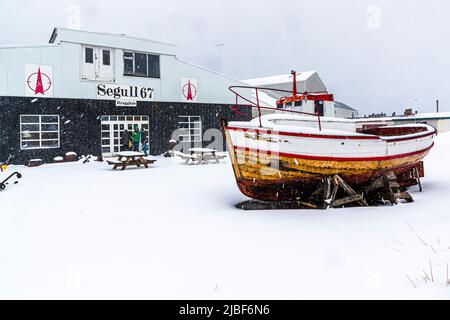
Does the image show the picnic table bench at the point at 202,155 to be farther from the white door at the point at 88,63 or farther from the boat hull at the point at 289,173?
the boat hull at the point at 289,173

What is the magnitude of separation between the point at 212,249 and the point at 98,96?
51.5 feet

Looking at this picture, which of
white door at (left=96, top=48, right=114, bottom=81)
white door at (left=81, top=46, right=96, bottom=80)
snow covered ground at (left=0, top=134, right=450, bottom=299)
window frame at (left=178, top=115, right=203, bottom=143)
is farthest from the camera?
window frame at (left=178, top=115, right=203, bottom=143)

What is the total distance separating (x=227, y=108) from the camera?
22281mm

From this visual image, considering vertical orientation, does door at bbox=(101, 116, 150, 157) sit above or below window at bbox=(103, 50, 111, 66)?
below

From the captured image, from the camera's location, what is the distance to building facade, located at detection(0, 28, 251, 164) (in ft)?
51.9

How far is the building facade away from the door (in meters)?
0.05

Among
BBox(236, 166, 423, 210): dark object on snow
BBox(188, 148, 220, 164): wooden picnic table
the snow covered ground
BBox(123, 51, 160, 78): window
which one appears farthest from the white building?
BBox(236, 166, 423, 210): dark object on snow

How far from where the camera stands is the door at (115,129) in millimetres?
18625

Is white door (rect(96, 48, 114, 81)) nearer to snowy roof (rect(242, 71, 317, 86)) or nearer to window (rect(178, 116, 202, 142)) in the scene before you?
window (rect(178, 116, 202, 142))

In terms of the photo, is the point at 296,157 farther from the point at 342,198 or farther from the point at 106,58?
the point at 106,58

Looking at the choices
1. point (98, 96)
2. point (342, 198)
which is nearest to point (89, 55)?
point (98, 96)

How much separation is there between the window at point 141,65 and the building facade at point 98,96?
53mm

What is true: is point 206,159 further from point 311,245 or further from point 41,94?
point 311,245
